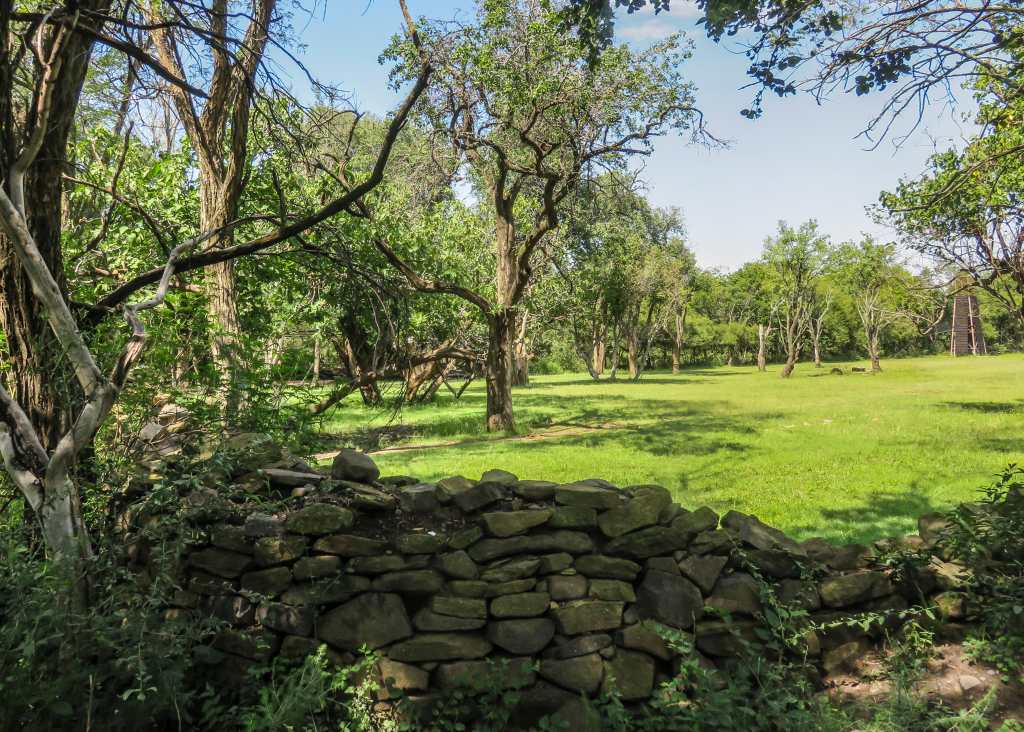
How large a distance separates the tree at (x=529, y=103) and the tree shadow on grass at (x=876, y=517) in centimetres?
599

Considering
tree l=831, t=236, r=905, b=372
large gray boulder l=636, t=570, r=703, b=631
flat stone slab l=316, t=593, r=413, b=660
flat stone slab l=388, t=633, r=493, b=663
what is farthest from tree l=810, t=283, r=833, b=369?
flat stone slab l=316, t=593, r=413, b=660

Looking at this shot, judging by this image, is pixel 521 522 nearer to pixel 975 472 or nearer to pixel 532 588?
pixel 532 588

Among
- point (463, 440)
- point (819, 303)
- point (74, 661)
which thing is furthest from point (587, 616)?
point (819, 303)

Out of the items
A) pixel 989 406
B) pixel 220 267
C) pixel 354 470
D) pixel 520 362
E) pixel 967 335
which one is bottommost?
pixel 989 406

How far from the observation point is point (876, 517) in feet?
20.1

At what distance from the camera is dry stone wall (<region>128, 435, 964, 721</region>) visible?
3.58 m

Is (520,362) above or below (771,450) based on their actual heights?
above

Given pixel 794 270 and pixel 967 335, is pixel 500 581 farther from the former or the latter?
pixel 967 335

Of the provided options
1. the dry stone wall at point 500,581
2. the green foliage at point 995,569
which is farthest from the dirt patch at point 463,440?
the green foliage at point 995,569

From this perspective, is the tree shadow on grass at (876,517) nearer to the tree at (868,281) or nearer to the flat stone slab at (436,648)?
the flat stone slab at (436,648)

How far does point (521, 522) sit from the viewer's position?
150 inches

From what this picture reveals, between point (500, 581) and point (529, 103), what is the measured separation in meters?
9.37

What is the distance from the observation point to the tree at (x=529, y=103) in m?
10.5

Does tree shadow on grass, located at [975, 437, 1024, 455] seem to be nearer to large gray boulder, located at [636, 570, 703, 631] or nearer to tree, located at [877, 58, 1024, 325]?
tree, located at [877, 58, 1024, 325]
